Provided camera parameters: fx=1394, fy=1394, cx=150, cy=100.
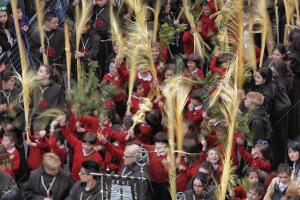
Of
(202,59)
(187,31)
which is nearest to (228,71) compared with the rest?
(202,59)

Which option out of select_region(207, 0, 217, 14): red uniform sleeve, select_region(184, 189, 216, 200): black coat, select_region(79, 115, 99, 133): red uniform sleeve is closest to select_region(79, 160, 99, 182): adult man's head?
select_region(184, 189, 216, 200): black coat

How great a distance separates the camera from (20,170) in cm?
1919

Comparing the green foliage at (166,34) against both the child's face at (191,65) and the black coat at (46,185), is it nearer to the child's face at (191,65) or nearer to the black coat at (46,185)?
the child's face at (191,65)

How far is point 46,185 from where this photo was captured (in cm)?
1803

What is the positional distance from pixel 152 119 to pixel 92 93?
114cm

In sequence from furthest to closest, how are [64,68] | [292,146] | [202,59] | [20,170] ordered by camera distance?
[64,68] < [202,59] < [20,170] < [292,146]

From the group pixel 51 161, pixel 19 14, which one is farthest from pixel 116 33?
pixel 51 161

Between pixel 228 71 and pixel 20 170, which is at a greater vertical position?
pixel 228 71

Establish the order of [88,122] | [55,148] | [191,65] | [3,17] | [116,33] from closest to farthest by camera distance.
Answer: [55,148] < [88,122] < [191,65] < [116,33] < [3,17]

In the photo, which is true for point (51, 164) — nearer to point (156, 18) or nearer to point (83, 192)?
point (83, 192)

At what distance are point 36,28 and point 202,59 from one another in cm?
356

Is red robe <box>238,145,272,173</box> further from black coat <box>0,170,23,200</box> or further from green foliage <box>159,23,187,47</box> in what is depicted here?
green foliage <box>159,23,187,47</box>

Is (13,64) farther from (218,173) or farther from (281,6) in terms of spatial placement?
(218,173)

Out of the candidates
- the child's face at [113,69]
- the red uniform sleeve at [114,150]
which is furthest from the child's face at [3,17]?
the red uniform sleeve at [114,150]
